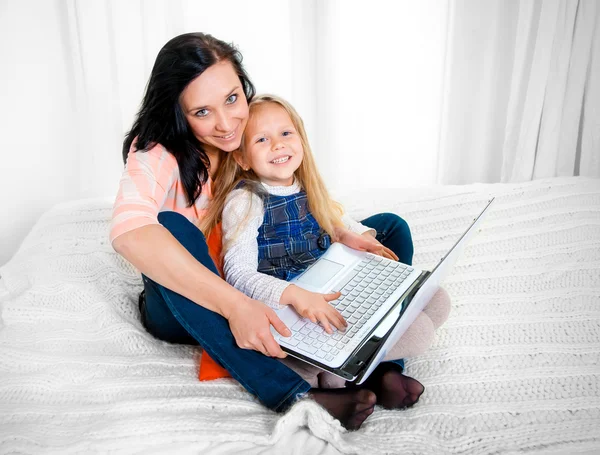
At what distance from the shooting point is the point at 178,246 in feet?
2.97

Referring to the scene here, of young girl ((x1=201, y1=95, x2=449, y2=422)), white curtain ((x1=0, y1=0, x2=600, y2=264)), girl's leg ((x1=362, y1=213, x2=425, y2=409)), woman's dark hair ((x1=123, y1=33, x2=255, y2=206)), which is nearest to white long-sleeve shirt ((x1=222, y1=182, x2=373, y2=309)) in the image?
young girl ((x1=201, y1=95, x2=449, y2=422))

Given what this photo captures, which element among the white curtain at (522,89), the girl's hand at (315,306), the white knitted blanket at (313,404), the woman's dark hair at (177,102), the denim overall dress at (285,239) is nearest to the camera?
the white knitted blanket at (313,404)

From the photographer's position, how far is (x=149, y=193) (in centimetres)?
98

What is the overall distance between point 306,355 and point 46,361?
51 cm

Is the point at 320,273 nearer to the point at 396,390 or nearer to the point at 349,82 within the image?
the point at 396,390

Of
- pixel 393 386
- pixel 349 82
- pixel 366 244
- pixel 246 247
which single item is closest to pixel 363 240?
pixel 366 244

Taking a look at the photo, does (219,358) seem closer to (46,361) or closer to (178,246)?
(178,246)

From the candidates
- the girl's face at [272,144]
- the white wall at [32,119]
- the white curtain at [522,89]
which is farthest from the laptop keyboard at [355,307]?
the white wall at [32,119]

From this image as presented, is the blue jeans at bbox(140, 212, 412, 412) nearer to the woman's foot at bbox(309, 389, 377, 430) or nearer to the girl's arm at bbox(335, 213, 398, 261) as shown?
the woman's foot at bbox(309, 389, 377, 430)

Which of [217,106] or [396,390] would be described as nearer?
[396,390]

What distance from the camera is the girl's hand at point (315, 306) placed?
918 millimetres

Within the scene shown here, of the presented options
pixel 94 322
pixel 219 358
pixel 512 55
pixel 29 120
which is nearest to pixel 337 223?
pixel 219 358

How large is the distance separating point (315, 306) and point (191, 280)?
0.78 feet

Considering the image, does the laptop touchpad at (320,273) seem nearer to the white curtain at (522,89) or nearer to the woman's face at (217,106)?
the woman's face at (217,106)
